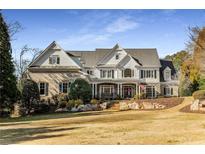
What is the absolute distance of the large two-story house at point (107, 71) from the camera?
14.0 m

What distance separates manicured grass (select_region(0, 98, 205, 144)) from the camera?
34.1 feet

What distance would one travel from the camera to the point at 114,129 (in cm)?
1149

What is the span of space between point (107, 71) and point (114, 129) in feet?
13.0

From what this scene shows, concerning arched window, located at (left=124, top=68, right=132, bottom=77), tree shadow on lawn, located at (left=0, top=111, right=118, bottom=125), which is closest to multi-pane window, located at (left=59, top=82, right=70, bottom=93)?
tree shadow on lawn, located at (left=0, top=111, right=118, bottom=125)

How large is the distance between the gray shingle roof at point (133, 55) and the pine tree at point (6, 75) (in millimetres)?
2970

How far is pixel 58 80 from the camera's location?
593 inches

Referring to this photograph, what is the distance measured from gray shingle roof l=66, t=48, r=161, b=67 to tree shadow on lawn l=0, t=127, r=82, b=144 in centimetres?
294

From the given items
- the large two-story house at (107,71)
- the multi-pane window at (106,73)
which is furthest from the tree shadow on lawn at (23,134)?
the multi-pane window at (106,73)

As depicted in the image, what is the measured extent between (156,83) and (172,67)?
737mm

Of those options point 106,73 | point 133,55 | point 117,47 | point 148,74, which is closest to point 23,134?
point 117,47

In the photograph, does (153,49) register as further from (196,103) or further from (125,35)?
(196,103)

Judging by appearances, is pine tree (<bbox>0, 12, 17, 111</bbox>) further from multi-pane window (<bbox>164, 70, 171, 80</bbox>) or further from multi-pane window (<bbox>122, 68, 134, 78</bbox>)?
multi-pane window (<bbox>164, 70, 171, 80</bbox>)

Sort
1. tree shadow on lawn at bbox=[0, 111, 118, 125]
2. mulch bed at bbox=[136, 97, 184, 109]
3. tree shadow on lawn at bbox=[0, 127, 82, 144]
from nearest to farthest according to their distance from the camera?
tree shadow on lawn at bbox=[0, 127, 82, 144]
mulch bed at bbox=[136, 97, 184, 109]
tree shadow on lawn at bbox=[0, 111, 118, 125]
